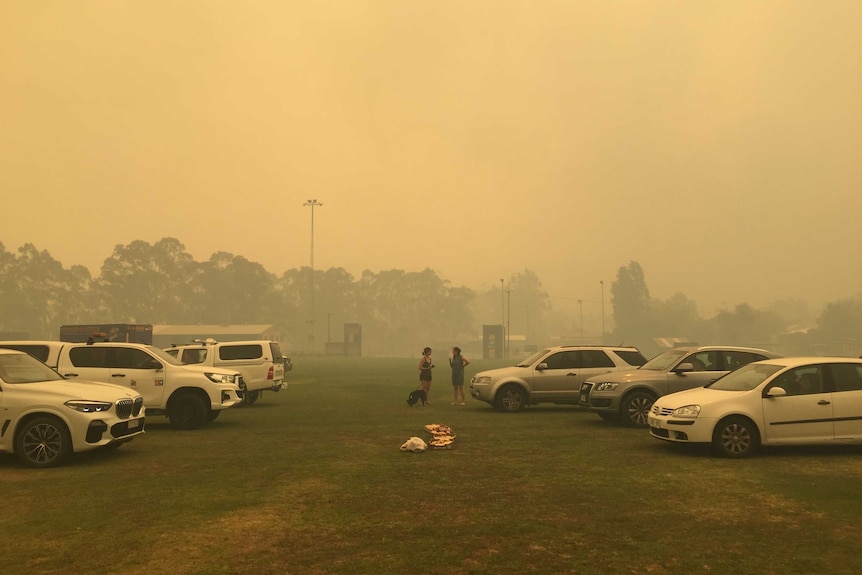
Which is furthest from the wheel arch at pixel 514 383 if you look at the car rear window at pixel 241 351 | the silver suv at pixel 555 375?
the car rear window at pixel 241 351

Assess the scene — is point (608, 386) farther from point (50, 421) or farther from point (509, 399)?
point (50, 421)

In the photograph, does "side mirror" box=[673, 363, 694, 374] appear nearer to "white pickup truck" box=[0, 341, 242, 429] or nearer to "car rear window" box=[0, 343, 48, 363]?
"white pickup truck" box=[0, 341, 242, 429]

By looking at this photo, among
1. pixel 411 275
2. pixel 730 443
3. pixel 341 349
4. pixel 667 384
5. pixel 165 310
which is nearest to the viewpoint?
pixel 730 443

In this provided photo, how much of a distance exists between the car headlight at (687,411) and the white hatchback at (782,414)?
0.05 feet

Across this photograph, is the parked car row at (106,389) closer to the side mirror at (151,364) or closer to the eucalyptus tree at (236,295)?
the side mirror at (151,364)

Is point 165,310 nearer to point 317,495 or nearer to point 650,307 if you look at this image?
point 650,307

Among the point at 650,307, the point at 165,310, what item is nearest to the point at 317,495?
the point at 165,310

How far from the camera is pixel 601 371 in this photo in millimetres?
18641

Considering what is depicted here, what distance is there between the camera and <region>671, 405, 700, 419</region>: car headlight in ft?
37.9

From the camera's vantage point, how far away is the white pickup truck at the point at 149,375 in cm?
1603

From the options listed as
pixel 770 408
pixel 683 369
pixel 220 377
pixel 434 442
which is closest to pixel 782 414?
pixel 770 408

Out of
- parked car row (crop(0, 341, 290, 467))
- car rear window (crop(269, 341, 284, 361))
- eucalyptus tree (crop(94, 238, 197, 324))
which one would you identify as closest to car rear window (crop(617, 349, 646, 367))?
parked car row (crop(0, 341, 290, 467))

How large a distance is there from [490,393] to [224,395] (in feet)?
22.9

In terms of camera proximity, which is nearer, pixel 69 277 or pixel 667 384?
pixel 667 384
